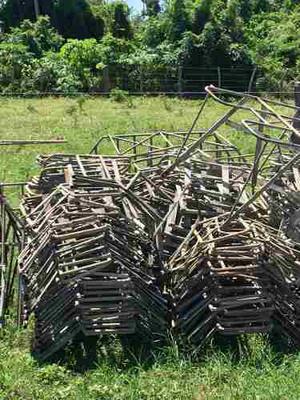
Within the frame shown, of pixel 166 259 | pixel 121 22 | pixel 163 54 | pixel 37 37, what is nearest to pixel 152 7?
pixel 121 22

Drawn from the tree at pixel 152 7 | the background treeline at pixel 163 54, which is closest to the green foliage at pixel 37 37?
the background treeline at pixel 163 54

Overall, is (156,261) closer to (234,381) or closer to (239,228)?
(239,228)

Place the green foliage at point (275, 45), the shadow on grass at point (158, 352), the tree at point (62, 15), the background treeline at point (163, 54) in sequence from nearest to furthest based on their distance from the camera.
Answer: the shadow on grass at point (158, 352)
the background treeline at point (163, 54)
the green foliage at point (275, 45)
the tree at point (62, 15)

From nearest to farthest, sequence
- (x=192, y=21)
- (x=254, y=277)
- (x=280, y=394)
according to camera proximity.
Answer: (x=280, y=394)
(x=254, y=277)
(x=192, y=21)

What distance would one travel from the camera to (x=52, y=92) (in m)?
23.0

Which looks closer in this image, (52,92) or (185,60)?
(52,92)

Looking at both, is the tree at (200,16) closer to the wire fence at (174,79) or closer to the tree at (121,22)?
the wire fence at (174,79)

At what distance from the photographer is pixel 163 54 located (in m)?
25.7

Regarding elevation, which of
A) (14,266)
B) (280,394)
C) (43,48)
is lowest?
(43,48)

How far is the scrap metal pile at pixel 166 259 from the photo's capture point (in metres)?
4.84

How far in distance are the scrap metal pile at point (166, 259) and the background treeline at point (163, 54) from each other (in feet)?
58.6

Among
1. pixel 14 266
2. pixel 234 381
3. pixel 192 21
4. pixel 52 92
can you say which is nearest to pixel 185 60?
pixel 192 21

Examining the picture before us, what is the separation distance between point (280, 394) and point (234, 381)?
38cm

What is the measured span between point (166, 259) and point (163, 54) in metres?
21.0
